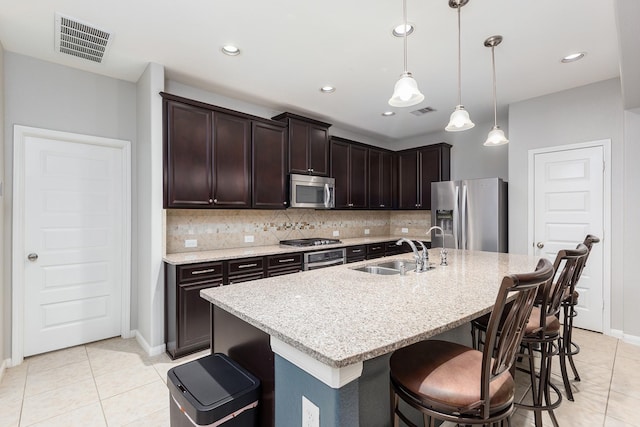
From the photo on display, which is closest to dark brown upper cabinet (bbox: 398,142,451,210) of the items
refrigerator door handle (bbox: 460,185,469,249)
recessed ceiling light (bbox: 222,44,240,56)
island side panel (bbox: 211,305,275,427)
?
refrigerator door handle (bbox: 460,185,469,249)

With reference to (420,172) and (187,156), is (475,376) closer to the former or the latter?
(187,156)

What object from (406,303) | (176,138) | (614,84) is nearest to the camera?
(406,303)

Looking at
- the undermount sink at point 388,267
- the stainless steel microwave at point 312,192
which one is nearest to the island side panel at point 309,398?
the undermount sink at point 388,267

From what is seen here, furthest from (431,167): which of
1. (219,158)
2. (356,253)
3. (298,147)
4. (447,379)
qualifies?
(447,379)

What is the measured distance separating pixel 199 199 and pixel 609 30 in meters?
3.87

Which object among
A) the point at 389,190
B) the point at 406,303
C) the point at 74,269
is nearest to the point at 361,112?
the point at 389,190

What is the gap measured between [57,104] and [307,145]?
2678mm

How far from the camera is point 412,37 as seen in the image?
2531 mm

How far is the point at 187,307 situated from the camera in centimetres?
286

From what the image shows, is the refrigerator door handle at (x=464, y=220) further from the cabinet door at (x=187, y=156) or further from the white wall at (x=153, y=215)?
the white wall at (x=153, y=215)

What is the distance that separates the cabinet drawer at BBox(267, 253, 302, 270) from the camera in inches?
137

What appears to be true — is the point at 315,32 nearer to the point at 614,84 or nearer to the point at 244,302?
the point at 244,302

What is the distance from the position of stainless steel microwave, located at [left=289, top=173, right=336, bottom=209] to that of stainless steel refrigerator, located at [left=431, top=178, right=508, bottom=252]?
5.20ft

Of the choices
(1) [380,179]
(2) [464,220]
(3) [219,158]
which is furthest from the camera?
(1) [380,179]
